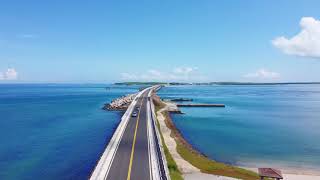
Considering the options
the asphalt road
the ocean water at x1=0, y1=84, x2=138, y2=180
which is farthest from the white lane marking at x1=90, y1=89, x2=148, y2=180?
the ocean water at x1=0, y1=84, x2=138, y2=180

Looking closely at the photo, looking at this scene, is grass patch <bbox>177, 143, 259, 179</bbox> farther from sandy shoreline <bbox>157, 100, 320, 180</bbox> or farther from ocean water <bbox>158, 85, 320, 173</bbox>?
ocean water <bbox>158, 85, 320, 173</bbox>

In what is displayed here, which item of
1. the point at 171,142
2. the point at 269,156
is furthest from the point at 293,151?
the point at 171,142

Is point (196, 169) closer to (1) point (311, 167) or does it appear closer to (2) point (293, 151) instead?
(1) point (311, 167)

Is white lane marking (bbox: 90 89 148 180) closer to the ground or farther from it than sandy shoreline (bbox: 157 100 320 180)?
farther from it

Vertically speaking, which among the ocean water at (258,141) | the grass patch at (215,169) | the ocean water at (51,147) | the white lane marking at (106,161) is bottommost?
the ocean water at (51,147)

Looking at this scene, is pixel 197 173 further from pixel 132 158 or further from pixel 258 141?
pixel 258 141

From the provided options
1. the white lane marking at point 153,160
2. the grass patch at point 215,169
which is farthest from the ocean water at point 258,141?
the white lane marking at point 153,160

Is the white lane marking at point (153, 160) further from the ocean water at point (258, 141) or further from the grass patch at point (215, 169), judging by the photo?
the ocean water at point (258, 141)

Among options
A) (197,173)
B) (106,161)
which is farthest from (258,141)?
(106,161)

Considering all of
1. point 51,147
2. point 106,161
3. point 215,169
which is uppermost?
point 106,161
